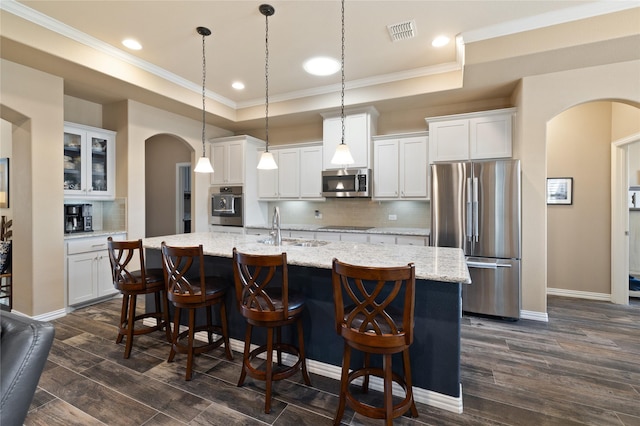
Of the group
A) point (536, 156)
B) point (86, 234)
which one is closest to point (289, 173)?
point (86, 234)

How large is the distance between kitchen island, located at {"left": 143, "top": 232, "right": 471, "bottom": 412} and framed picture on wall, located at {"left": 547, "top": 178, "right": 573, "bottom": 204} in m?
2.99

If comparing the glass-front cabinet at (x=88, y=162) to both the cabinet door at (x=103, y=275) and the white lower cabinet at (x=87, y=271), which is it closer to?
the white lower cabinet at (x=87, y=271)

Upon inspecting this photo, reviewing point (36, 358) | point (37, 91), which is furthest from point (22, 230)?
point (36, 358)

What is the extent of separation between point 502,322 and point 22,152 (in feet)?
18.7

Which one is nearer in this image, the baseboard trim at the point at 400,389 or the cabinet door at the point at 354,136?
the baseboard trim at the point at 400,389

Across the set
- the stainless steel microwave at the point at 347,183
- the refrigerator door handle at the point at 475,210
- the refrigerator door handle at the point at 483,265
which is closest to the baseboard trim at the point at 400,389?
the refrigerator door handle at the point at 483,265

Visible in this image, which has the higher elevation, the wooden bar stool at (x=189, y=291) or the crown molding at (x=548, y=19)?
the crown molding at (x=548, y=19)

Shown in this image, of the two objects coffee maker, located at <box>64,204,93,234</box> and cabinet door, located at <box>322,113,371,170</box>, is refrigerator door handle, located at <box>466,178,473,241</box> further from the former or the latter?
coffee maker, located at <box>64,204,93,234</box>

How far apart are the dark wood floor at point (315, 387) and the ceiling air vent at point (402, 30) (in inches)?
122

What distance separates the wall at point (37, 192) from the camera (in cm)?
329

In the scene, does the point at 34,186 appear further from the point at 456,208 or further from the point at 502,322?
the point at 502,322

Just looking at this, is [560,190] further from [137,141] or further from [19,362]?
[137,141]

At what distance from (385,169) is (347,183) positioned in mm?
615

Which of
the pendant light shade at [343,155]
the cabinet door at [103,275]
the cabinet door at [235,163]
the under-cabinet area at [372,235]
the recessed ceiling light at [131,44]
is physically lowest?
the cabinet door at [103,275]
